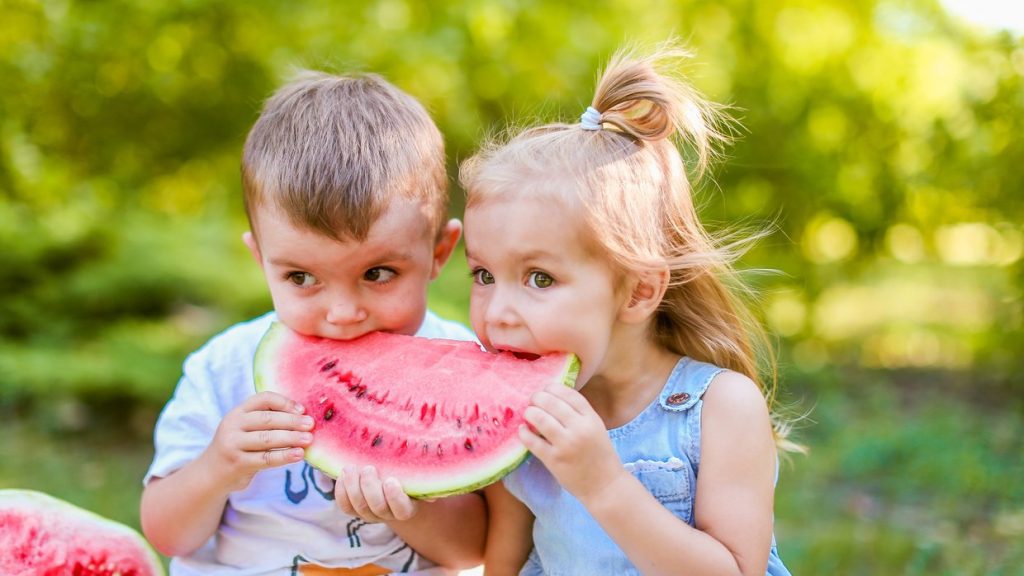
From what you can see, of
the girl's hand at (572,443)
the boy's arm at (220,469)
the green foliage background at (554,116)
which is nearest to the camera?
the girl's hand at (572,443)

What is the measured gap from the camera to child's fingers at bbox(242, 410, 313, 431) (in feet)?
6.65

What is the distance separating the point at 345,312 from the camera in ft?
7.11

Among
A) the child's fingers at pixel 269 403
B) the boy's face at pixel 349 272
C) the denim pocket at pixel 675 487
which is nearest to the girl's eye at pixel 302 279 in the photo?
the boy's face at pixel 349 272

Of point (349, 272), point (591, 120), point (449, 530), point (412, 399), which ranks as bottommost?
point (449, 530)

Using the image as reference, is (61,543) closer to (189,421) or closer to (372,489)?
(189,421)

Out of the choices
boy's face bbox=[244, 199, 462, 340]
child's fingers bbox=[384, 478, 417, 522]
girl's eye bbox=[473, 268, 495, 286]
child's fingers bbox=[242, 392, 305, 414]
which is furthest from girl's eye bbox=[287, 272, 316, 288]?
child's fingers bbox=[384, 478, 417, 522]

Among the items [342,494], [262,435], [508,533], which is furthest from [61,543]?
[508,533]

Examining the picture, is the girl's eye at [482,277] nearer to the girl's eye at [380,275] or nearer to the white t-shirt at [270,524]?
the girl's eye at [380,275]

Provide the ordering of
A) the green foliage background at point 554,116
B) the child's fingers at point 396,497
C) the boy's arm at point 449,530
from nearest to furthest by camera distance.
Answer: the child's fingers at point 396,497 < the boy's arm at point 449,530 < the green foliage background at point 554,116

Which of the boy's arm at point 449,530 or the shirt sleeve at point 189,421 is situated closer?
the boy's arm at point 449,530

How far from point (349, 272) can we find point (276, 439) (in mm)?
388

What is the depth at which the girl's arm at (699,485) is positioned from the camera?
181cm

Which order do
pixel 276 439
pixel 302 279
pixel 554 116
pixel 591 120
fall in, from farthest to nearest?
pixel 554 116 < pixel 302 279 < pixel 591 120 < pixel 276 439

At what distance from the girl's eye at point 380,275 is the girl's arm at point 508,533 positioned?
532mm
